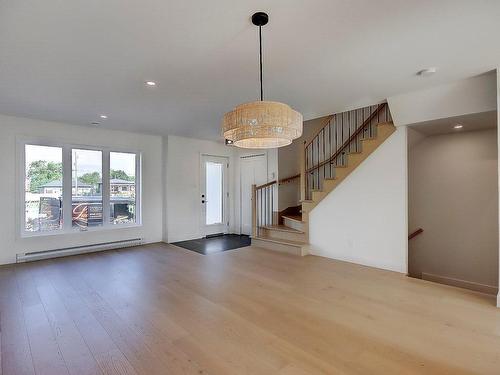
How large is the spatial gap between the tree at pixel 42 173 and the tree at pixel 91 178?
39 cm

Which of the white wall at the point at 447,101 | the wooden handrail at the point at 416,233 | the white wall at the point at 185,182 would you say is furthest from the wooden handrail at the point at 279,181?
the white wall at the point at 447,101

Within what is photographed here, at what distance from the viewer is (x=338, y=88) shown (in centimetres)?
356

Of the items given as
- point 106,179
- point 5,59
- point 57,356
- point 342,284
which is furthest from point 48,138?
point 342,284

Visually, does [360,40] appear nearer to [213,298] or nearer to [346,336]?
[346,336]

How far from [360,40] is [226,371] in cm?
295

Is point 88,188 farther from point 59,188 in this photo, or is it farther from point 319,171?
point 319,171

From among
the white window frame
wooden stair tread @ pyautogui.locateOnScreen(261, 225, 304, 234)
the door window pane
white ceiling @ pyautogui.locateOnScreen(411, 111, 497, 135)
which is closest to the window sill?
the white window frame

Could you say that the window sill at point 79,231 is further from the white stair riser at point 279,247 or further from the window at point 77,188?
the white stair riser at point 279,247

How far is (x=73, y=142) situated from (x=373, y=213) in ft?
19.1

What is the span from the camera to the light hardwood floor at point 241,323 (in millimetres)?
1991

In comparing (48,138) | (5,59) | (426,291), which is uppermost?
(5,59)

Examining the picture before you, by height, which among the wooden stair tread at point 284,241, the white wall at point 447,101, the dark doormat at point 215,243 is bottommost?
the dark doormat at point 215,243

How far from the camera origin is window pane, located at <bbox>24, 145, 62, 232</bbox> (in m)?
4.91

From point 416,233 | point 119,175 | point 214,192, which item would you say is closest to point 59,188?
point 119,175
